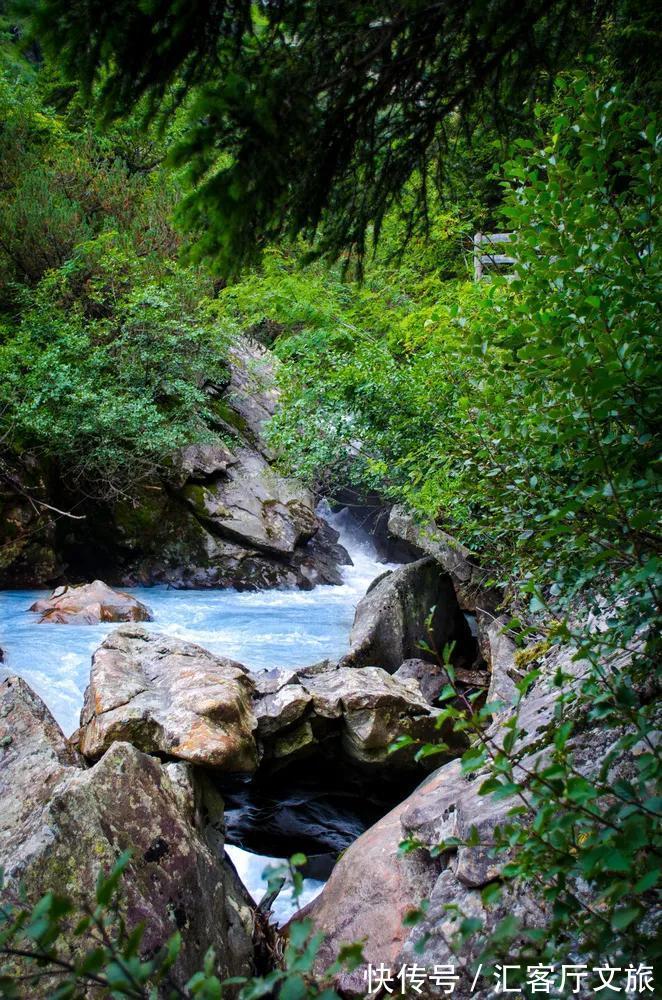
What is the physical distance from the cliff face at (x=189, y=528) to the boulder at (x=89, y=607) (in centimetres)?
189

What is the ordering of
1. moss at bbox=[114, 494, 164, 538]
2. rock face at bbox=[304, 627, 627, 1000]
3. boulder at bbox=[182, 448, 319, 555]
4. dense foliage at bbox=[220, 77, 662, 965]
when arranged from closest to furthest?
dense foliage at bbox=[220, 77, 662, 965], rock face at bbox=[304, 627, 627, 1000], moss at bbox=[114, 494, 164, 538], boulder at bbox=[182, 448, 319, 555]

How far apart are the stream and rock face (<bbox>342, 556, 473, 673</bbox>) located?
40.5 inches

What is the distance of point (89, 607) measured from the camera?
1021 cm

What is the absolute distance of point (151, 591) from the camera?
42.7ft

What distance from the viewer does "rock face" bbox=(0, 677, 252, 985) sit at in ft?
10.0

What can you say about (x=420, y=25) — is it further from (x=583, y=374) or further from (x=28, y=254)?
(x=28, y=254)

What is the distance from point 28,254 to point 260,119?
1400cm

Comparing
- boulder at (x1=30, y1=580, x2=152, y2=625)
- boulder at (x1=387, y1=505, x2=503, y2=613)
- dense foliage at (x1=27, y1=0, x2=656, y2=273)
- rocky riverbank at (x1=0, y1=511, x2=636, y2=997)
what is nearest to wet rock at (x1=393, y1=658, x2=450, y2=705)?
rocky riverbank at (x1=0, y1=511, x2=636, y2=997)

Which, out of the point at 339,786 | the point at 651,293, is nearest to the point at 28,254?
the point at 339,786

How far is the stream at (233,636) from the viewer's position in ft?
19.6

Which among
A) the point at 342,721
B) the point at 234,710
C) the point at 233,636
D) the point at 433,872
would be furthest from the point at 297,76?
the point at 233,636

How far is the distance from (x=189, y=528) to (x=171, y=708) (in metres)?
9.28

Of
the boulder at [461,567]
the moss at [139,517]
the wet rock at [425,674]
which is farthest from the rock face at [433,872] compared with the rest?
the moss at [139,517]

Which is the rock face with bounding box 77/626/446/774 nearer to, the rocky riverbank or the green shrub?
the rocky riverbank
